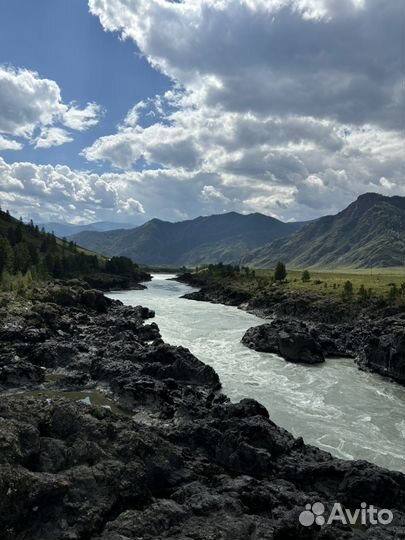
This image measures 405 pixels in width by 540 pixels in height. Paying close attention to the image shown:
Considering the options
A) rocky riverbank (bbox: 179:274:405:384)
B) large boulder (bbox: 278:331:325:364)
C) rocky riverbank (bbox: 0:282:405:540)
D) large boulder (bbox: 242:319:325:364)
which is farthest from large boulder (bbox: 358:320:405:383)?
rocky riverbank (bbox: 0:282:405:540)

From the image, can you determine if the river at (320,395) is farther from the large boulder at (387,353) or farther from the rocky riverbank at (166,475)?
the rocky riverbank at (166,475)

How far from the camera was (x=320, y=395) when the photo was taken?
182 ft

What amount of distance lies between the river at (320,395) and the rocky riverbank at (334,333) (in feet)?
7.79

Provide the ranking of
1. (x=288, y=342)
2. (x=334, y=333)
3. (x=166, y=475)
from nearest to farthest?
(x=166, y=475), (x=288, y=342), (x=334, y=333)

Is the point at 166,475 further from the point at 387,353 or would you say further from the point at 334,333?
the point at 334,333

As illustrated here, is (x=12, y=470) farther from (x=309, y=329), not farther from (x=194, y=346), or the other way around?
Result: (x=309, y=329)

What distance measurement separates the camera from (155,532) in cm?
2178

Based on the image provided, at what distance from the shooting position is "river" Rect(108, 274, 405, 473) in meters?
41.1

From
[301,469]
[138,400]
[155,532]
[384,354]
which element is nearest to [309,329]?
[384,354]

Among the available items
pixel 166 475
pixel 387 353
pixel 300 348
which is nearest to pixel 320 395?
pixel 300 348

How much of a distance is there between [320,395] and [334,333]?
122 ft

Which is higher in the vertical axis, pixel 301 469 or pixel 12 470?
pixel 12 470

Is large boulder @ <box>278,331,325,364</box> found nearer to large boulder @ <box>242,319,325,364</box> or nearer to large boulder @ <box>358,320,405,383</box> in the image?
large boulder @ <box>242,319,325,364</box>

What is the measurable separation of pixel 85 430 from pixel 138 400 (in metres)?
19.1
